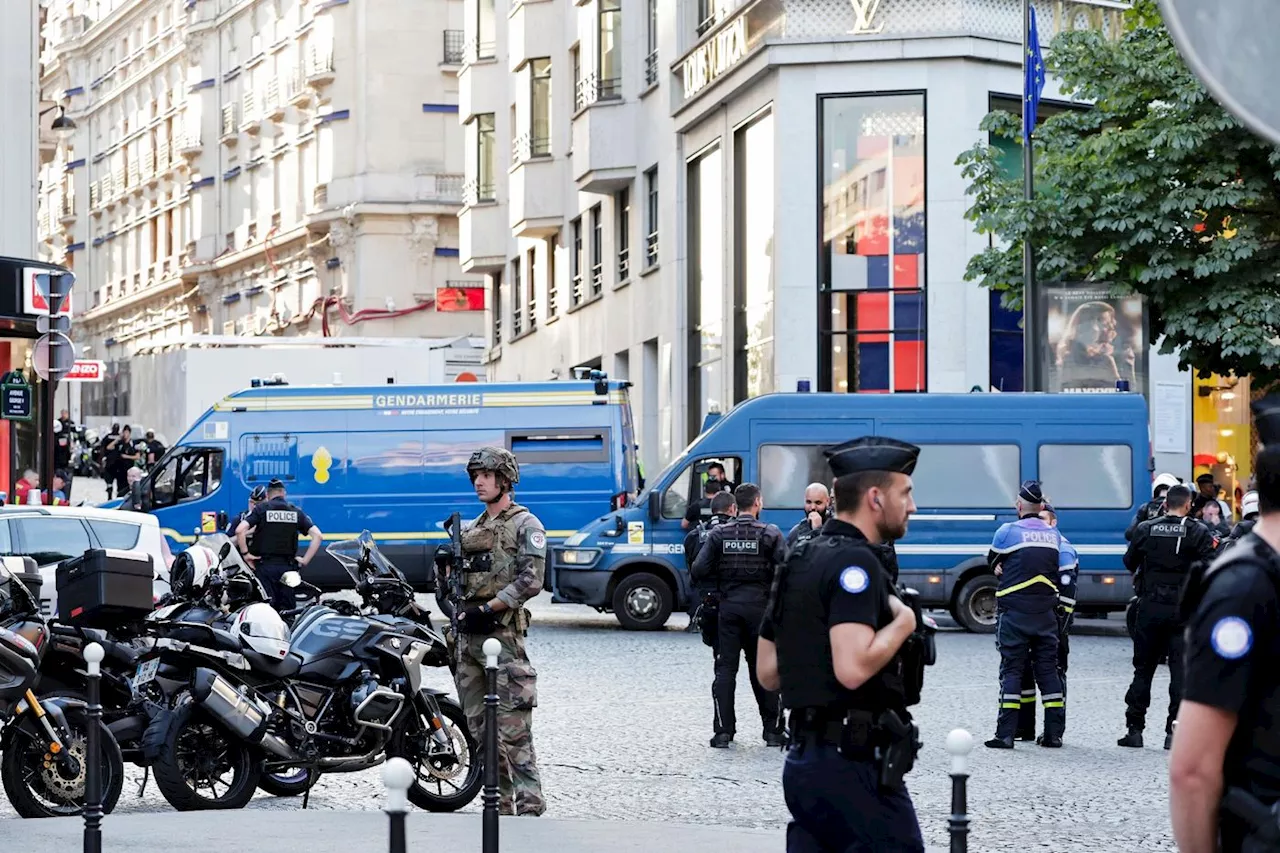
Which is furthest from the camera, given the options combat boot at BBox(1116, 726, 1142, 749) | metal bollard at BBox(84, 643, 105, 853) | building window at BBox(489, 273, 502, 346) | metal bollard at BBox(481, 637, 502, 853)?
building window at BBox(489, 273, 502, 346)

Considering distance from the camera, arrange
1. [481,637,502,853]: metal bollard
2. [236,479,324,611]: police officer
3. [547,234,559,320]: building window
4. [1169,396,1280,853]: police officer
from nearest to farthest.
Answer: [1169,396,1280,853]: police officer, [481,637,502,853]: metal bollard, [236,479,324,611]: police officer, [547,234,559,320]: building window

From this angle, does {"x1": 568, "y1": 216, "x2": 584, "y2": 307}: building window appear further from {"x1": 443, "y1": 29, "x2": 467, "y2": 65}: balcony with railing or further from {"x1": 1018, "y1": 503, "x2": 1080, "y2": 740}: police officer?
{"x1": 1018, "y1": 503, "x2": 1080, "y2": 740}: police officer

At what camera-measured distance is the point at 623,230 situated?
41000 millimetres

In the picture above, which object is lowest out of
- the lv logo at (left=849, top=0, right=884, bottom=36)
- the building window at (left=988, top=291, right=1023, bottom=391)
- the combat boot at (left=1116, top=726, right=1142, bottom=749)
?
the combat boot at (left=1116, top=726, right=1142, bottom=749)

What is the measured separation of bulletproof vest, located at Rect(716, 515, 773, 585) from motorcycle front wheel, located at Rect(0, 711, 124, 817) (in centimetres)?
477

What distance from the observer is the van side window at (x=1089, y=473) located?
2331 cm

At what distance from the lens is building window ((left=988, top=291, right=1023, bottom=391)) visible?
103ft

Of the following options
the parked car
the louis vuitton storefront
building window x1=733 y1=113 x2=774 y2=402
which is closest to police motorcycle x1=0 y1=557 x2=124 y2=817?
the parked car

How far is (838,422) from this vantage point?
23422 millimetres

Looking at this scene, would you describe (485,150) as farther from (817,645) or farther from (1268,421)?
(1268,421)

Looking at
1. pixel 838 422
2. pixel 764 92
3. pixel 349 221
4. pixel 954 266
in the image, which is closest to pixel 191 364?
pixel 764 92

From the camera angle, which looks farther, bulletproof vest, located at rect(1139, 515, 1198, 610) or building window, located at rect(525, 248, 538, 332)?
building window, located at rect(525, 248, 538, 332)

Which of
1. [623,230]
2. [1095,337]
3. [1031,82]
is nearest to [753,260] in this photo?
[623,230]

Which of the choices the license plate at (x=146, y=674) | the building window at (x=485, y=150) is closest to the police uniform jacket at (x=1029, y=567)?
the license plate at (x=146, y=674)
